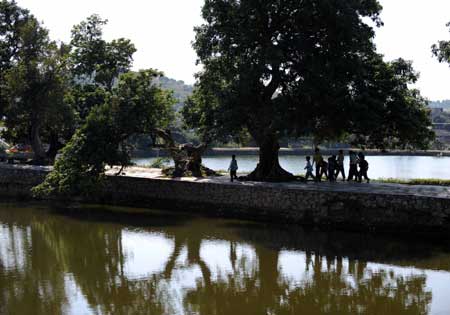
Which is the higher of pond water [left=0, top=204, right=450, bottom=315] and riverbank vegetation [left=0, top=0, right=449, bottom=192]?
riverbank vegetation [left=0, top=0, right=449, bottom=192]

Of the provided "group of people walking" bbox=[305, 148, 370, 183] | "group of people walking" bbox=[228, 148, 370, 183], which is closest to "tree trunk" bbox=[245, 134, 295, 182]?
"group of people walking" bbox=[228, 148, 370, 183]

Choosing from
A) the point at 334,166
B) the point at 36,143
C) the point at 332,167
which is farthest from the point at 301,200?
the point at 36,143

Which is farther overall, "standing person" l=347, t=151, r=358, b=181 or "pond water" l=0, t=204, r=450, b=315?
"standing person" l=347, t=151, r=358, b=181

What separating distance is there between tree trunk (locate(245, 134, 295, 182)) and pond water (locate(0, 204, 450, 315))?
3.77m

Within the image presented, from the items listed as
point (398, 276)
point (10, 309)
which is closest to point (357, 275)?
point (398, 276)

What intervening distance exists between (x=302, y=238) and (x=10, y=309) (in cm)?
1016

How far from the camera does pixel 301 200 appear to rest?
21312mm

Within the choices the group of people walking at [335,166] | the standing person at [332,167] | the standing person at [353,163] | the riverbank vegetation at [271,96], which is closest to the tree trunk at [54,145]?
the riverbank vegetation at [271,96]

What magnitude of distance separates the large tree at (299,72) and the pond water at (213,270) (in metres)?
4.86

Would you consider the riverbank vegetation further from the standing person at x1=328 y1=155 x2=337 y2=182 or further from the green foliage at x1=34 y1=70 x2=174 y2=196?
the standing person at x1=328 y1=155 x2=337 y2=182

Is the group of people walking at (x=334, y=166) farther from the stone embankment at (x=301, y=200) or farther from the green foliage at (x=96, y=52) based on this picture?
the green foliage at (x=96, y=52)

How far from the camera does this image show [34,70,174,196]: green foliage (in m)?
25.0

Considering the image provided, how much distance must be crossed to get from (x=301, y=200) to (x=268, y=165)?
4375 mm

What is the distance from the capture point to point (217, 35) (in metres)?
24.9
